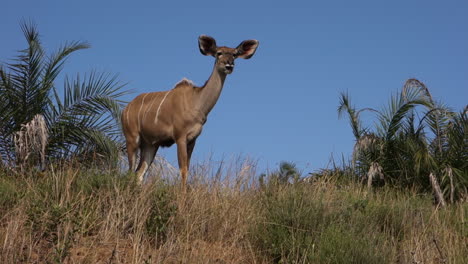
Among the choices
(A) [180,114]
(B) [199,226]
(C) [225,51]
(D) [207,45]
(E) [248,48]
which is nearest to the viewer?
(B) [199,226]

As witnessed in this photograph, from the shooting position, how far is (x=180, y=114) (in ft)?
39.0

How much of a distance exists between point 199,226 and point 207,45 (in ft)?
13.7

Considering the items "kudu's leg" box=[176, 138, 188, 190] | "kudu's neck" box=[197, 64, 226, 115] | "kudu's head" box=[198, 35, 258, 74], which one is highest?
"kudu's head" box=[198, 35, 258, 74]

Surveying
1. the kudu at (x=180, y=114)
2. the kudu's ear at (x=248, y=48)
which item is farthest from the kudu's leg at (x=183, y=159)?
the kudu's ear at (x=248, y=48)

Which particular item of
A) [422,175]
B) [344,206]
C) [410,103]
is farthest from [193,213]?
[410,103]

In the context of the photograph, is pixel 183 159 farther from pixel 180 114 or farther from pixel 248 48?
pixel 248 48

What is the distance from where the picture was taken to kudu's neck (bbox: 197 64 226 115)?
12.1 meters

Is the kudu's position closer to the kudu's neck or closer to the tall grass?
the kudu's neck

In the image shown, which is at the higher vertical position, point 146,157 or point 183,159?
point 146,157

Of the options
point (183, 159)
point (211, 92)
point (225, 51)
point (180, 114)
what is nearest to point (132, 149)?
point (180, 114)

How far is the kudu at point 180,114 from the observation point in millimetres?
11773

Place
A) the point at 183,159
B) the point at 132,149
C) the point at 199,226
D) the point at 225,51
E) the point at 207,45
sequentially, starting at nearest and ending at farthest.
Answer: the point at 199,226 → the point at 183,159 → the point at 225,51 → the point at 207,45 → the point at 132,149

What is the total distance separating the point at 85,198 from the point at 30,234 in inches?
52.5

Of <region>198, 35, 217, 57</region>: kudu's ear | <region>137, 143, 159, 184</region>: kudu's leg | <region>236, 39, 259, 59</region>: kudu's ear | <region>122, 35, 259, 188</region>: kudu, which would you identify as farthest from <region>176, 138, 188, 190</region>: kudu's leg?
<region>236, 39, 259, 59</region>: kudu's ear
